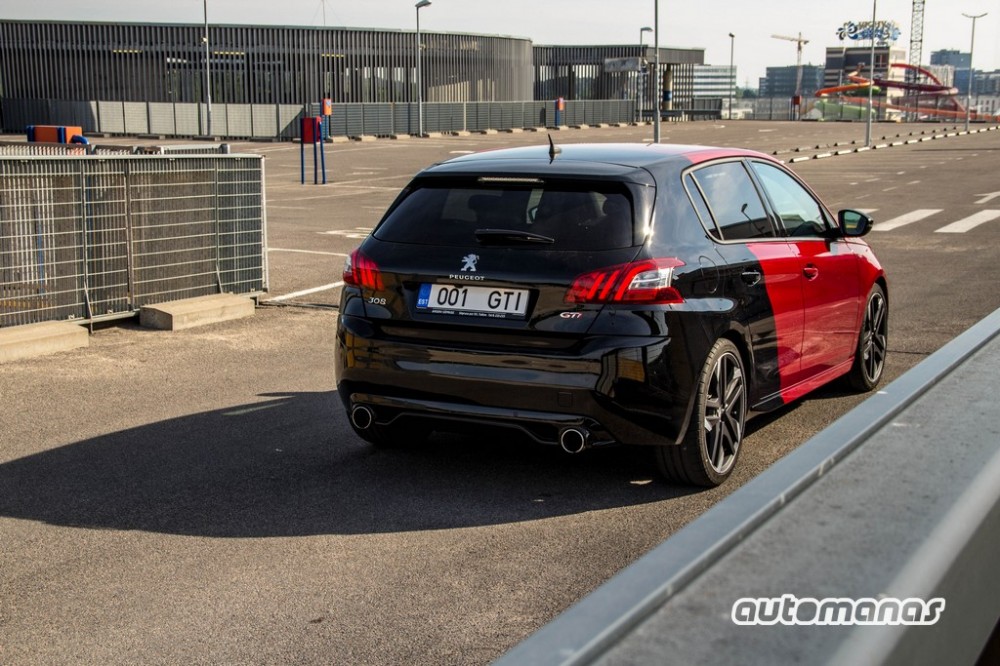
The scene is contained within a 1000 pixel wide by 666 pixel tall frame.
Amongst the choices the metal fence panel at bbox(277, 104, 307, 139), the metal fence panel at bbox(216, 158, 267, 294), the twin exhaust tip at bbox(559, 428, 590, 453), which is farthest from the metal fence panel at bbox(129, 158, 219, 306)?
the metal fence panel at bbox(277, 104, 307, 139)

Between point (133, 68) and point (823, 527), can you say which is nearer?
point (823, 527)

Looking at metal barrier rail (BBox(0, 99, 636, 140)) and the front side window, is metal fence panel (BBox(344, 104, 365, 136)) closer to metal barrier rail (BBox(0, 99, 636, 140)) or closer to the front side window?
metal barrier rail (BBox(0, 99, 636, 140))

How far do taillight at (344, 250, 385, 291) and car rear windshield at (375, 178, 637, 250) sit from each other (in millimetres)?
148

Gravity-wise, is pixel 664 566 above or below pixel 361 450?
above

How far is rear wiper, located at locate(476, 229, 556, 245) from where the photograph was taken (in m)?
5.65

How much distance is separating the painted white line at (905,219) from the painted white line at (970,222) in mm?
690

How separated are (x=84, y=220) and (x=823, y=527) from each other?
8.97 m

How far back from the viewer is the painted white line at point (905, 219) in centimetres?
1991

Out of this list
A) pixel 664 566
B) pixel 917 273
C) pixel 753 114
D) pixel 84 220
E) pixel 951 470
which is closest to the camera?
pixel 664 566

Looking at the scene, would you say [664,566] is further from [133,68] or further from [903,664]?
[133,68]

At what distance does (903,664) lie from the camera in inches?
66.3

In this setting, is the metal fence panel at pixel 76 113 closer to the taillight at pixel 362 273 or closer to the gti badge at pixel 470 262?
the taillight at pixel 362 273

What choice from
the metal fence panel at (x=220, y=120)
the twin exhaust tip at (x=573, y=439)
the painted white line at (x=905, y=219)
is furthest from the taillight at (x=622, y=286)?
the metal fence panel at (x=220, y=120)

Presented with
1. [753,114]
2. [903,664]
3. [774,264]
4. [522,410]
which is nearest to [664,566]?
[903,664]
